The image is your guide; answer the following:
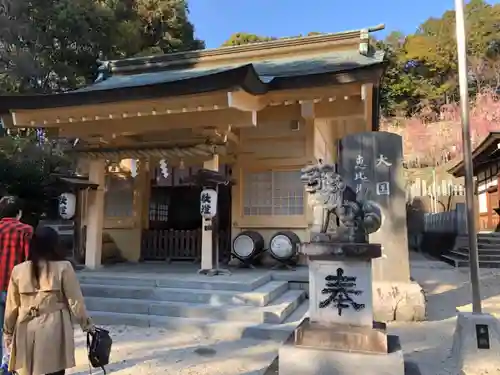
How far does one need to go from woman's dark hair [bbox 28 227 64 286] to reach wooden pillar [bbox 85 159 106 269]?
245 inches

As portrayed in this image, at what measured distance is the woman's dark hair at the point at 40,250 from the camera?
2.69 metres

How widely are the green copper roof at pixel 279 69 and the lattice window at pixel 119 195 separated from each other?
234cm

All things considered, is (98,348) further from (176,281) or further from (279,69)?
(279,69)

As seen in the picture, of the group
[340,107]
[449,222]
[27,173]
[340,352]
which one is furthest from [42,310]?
[449,222]

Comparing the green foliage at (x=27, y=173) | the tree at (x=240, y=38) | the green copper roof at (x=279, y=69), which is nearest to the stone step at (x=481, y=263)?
the green copper roof at (x=279, y=69)

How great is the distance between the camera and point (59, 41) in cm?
1684

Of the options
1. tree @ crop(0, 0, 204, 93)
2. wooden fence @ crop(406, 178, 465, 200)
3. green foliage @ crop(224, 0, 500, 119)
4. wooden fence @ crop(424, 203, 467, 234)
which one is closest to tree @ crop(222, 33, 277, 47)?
green foliage @ crop(224, 0, 500, 119)

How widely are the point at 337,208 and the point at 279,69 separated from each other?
22.4 ft

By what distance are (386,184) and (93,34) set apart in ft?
51.2

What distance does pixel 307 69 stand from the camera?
9.15 meters

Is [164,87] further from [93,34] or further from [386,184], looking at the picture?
[93,34]

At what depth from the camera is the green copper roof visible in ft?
28.9

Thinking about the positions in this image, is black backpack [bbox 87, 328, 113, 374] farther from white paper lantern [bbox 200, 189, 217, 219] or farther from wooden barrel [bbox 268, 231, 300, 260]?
wooden barrel [bbox 268, 231, 300, 260]

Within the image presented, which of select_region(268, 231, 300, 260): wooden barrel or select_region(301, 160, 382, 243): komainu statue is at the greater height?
select_region(301, 160, 382, 243): komainu statue
